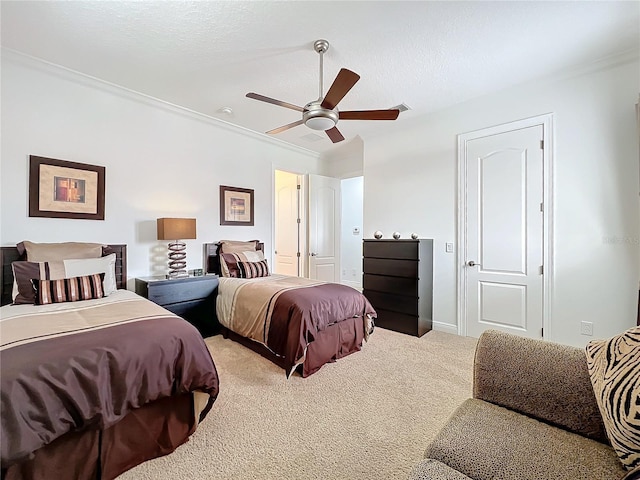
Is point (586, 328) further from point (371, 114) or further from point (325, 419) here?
point (371, 114)

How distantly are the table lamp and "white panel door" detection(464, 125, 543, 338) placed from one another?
3.31 m

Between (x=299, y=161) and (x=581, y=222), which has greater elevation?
(x=299, y=161)

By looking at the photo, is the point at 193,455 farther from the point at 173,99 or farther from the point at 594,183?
the point at 594,183

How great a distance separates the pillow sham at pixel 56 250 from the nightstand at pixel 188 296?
0.58 meters

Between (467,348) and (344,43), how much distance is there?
313cm

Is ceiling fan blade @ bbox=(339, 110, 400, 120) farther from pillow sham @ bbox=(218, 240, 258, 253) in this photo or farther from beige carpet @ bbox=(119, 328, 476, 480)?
pillow sham @ bbox=(218, 240, 258, 253)

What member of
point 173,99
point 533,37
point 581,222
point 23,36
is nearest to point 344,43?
point 533,37

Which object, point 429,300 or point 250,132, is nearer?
point 429,300

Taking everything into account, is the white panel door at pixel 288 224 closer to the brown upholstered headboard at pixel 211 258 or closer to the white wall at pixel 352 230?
the brown upholstered headboard at pixel 211 258

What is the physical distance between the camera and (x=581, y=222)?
274 centimetres

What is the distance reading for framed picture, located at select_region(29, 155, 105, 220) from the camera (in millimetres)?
2682

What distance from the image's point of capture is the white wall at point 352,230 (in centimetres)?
651

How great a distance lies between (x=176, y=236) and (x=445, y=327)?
135 inches

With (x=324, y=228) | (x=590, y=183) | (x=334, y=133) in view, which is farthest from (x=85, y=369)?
(x=324, y=228)
